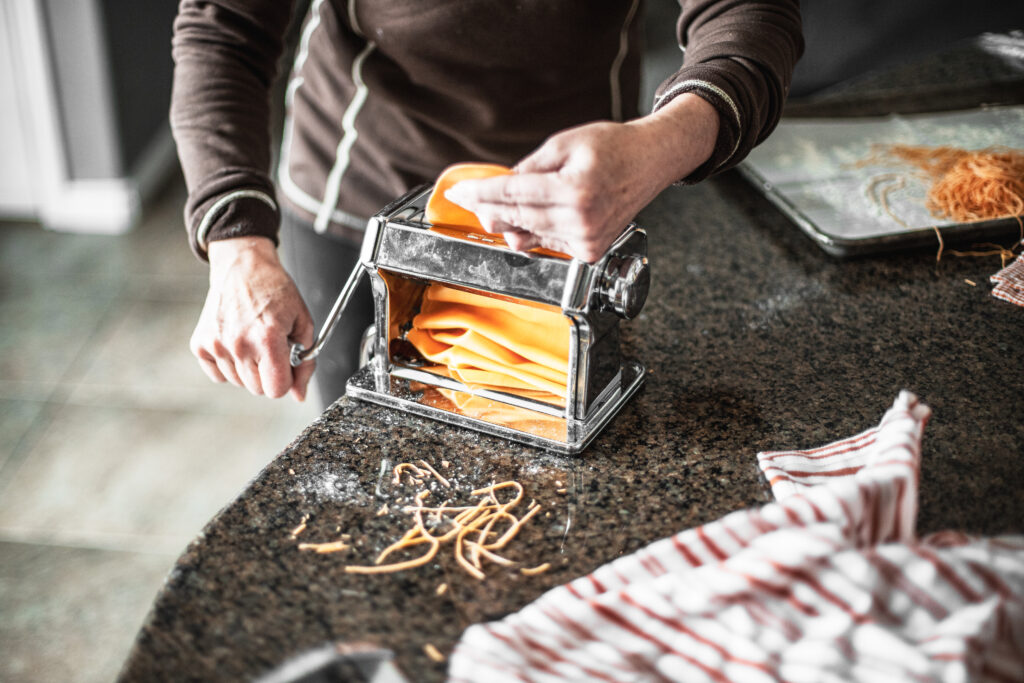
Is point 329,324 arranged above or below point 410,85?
below

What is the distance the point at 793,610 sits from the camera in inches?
22.7

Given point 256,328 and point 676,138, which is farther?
point 256,328

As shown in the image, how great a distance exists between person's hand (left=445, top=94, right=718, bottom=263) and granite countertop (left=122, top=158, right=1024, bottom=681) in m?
0.21

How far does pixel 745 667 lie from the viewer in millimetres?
562

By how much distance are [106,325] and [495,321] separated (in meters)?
2.15

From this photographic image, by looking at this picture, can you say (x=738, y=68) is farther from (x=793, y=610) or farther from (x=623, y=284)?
(x=793, y=610)

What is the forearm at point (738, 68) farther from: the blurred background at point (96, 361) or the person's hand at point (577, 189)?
the blurred background at point (96, 361)

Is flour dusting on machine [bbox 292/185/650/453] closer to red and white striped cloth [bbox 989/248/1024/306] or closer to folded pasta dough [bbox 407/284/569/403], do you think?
folded pasta dough [bbox 407/284/569/403]

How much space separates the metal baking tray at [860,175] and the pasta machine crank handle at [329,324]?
2.03ft

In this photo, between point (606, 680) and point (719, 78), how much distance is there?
56 cm

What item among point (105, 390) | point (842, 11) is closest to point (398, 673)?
point (842, 11)

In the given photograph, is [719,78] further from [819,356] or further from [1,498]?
[1,498]

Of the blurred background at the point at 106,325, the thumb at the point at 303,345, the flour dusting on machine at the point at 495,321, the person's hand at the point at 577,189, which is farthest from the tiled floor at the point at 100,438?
the person's hand at the point at 577,189

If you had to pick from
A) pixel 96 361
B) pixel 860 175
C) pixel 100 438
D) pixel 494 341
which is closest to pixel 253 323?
pixel 494 341
